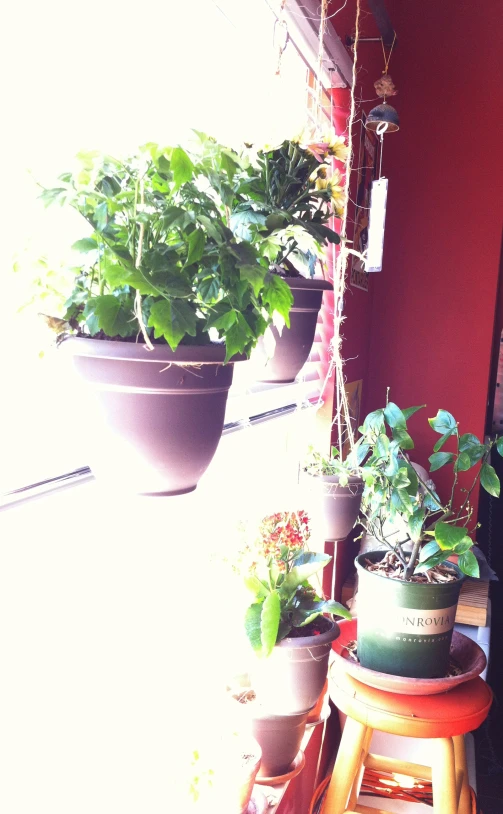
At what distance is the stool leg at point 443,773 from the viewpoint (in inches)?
50.9

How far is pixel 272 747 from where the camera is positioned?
42.9 inches

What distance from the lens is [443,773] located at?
4.28 ft

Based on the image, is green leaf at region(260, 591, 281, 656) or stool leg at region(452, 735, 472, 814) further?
stool leg at region(452, 735, 472, 814)

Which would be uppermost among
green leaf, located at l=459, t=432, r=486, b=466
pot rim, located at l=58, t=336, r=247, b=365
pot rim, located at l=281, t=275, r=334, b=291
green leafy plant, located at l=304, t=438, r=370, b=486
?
pot rim, located at l=281, t=275, r=334, b=291

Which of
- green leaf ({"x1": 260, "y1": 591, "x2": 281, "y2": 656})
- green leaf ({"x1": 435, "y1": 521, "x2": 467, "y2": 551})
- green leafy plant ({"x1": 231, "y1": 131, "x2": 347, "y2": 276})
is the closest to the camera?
green leafy plant ({"x1": 231, "y1": 131, "x2": 347, "y2": 276})

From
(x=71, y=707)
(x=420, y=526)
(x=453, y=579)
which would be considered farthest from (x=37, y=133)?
(x=453, y=579)

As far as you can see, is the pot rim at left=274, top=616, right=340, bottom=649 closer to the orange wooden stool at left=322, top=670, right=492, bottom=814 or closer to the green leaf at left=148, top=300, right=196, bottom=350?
the orange wooden stool at left=322, top=670, right=492, bottom=814

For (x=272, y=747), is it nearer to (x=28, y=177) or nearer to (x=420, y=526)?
(x=420, y=526)

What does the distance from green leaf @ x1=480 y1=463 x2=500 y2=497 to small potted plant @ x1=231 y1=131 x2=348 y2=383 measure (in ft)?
1.79

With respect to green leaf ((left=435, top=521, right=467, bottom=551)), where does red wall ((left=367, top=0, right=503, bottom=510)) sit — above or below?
above

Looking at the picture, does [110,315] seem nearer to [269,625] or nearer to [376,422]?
[269,625]

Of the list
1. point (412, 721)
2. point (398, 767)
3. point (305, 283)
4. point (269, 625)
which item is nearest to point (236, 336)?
point (305, 283)

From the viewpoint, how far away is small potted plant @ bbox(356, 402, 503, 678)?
1.23m

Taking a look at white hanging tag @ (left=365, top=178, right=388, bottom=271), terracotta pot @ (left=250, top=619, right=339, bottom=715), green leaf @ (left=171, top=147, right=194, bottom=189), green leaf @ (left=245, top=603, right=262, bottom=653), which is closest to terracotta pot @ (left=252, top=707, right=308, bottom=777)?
terracotta pot @ (left=250, top=619, right=339, bottom=715)
